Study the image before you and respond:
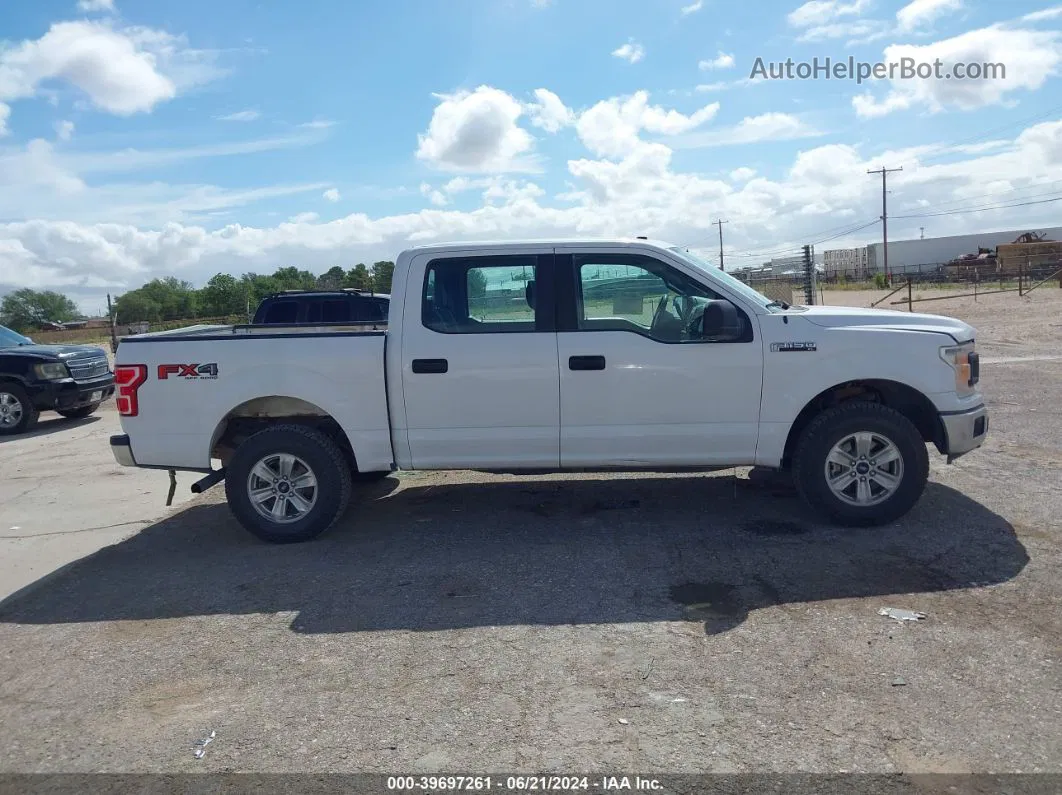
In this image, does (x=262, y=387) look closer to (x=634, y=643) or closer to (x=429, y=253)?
(x=429, y=253)

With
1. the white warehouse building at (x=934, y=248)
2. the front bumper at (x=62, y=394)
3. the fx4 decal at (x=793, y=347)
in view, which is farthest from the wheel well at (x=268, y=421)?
the white warehouse building at (x=934, y=248)

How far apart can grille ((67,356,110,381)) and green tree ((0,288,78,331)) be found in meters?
53.3

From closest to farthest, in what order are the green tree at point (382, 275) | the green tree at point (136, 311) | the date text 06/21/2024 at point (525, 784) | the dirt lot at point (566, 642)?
the date text 06/21/2024 at point (525, 784) → the dirt lot at point (566, 642) → the green tree at point (382, 275) → the green tree at point (136, 311)

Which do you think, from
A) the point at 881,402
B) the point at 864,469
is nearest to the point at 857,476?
the point at 864,469

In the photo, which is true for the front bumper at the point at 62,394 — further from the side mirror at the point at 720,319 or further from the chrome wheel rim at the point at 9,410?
the side mirror at the point at 720,319

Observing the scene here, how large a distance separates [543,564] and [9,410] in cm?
1078

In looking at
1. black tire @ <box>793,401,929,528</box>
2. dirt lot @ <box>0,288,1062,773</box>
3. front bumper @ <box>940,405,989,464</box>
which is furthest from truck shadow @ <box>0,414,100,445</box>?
front bumper @ <box>940,405,989,464</box>

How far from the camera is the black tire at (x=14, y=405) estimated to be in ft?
41.9

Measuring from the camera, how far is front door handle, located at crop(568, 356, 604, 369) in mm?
5812

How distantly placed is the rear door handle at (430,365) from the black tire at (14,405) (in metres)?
9.72

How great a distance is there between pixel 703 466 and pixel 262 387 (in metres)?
3.18

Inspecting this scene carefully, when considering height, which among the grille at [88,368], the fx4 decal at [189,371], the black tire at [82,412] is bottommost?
the black tire at [82,412]

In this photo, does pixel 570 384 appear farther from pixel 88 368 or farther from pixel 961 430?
pixel 88 368

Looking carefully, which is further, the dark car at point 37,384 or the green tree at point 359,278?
the green tree at point 359,278
